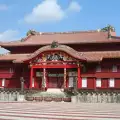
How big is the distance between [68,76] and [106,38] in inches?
292

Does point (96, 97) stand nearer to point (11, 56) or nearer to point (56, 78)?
point (56, 78)

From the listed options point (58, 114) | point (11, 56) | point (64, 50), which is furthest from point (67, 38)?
point (58, 114)

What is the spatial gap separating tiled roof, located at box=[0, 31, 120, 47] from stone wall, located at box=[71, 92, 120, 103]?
888 centimetres

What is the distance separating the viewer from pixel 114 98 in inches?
1217

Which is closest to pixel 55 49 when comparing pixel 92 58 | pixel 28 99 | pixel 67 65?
pixel 67 65

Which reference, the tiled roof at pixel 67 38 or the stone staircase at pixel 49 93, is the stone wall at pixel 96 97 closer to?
the stone staircase at pixel 49 93

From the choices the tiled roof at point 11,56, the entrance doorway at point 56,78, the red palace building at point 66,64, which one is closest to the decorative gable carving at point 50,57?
the red palace building at point 66,64

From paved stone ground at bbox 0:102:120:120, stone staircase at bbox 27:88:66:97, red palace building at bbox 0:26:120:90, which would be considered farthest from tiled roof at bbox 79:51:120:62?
paved stone ground at bbox 0:102:120:120

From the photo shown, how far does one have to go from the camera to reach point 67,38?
43250 millimetres

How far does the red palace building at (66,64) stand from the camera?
119 feet

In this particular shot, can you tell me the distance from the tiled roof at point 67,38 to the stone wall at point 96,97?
8.88 m

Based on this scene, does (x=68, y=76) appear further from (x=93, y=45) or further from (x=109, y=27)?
(x=109, y=27)

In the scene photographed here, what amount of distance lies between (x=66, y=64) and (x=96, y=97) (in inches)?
267

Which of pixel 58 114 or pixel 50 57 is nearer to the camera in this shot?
pixel 58 114
